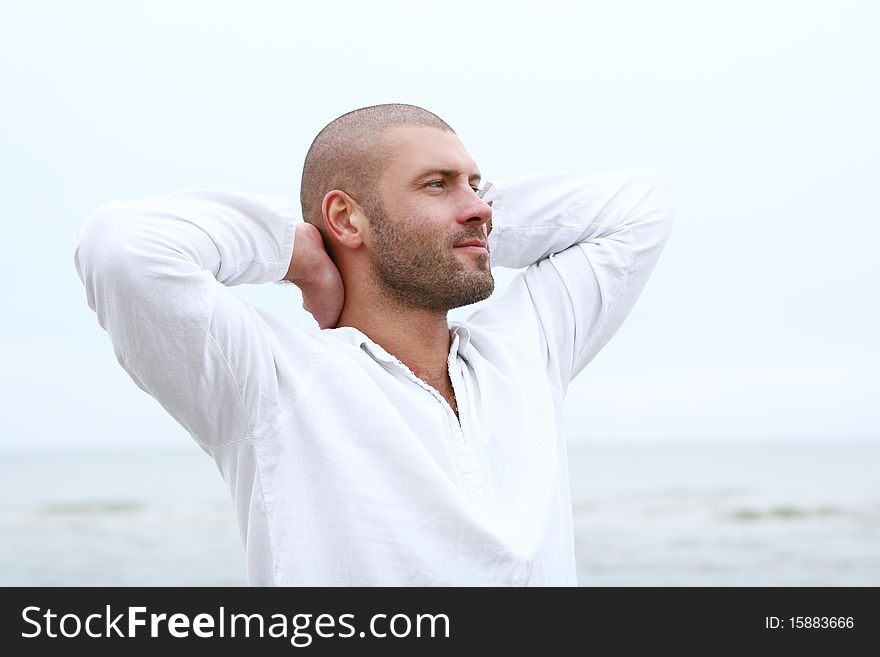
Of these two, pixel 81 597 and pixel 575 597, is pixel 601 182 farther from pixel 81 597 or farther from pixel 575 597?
pixel 81 597

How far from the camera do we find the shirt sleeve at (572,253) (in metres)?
2.54

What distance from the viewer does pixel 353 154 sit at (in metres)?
2.34

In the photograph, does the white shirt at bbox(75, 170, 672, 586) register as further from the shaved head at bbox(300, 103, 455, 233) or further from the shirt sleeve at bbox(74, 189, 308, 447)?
the shaved head at bbox(300, 103, 455, 233)

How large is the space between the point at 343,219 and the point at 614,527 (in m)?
11.9

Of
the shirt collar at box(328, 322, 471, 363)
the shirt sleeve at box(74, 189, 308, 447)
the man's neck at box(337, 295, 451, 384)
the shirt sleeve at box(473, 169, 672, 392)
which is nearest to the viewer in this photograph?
the shirt sleeve at box(74, 189, 308, 447)

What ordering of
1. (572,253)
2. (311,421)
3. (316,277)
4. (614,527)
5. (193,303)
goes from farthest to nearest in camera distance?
1. (614,527)
2. (572,253)
3. (316,277)
4. (311,421)
5. (193,303)

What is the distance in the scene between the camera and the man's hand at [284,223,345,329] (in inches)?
88.4

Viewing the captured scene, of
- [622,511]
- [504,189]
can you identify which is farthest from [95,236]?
[622,511]

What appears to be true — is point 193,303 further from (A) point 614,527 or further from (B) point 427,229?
(A) point 614,527

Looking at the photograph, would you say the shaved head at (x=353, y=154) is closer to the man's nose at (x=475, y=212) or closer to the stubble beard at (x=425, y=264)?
the stubble beard at (x=425, y=264)

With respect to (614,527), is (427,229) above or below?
above

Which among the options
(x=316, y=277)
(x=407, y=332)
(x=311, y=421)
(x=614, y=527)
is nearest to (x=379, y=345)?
(x=407, y=332)

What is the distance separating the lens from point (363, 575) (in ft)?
6.29

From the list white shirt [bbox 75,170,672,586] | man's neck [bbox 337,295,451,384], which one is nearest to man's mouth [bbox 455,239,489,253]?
man's neck [bbox 337,295,451,384]
